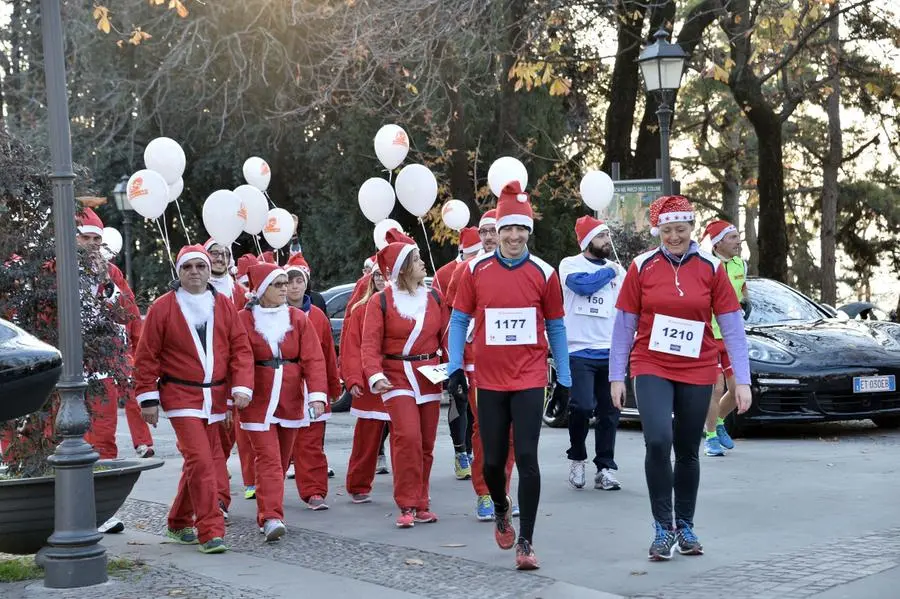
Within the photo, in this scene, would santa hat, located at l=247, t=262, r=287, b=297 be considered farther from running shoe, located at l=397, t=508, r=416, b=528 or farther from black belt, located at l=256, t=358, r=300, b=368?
running shoe, located at l=397, t=508, r=416, b=528

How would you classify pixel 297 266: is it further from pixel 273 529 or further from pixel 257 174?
pixel 257 174

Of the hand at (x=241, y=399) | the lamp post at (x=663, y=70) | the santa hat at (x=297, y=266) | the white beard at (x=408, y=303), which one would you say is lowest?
the hand at (x=241, y=399)

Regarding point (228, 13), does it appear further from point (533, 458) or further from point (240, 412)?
point (533, 458)

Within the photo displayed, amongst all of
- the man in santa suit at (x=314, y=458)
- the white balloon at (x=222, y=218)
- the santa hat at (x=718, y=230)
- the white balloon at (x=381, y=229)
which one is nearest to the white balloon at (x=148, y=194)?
the white balloon at (x=222, y=218)

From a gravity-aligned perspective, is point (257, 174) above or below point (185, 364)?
above

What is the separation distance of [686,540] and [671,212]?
1784mm

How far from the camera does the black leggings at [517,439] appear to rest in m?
7.15

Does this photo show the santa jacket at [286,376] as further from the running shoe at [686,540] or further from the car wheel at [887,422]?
the car wheel at [887,422]

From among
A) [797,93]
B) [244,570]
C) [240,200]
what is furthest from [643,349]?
[797,93]

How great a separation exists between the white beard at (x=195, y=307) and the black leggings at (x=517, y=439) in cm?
189

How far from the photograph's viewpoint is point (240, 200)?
12.9 m

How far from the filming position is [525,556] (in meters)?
7.09

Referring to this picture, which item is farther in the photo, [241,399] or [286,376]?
[286,376]

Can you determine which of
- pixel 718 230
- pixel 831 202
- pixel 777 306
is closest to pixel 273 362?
pixel 718 230
